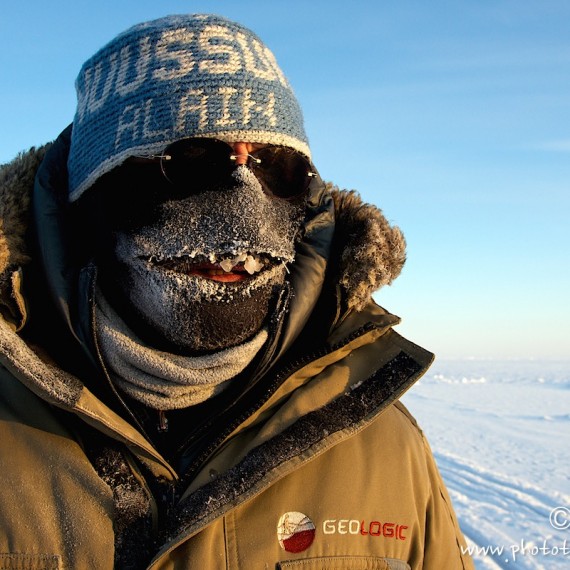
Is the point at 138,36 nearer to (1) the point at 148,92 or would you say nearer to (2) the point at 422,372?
(1) the point at 148,92

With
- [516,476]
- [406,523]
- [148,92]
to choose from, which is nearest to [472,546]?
[516,476]

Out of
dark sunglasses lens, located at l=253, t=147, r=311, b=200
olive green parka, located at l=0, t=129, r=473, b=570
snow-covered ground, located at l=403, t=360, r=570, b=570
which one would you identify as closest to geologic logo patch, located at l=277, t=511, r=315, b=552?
olive green parka, located at l=0, t=129, r=473, b=570

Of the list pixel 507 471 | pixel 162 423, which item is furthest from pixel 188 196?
pixel 507 471

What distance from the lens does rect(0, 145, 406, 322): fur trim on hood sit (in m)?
1.60

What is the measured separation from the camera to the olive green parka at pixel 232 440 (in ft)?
4.37

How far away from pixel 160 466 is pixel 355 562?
515 millimetres

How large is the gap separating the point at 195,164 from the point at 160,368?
0.53 meters

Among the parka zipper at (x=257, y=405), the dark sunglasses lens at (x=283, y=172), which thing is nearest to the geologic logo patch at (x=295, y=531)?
the parka zipper at (x=257, y=405)

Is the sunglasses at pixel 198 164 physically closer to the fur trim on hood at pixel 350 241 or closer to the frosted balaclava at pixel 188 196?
the frosted balaclava at pixel 188 196

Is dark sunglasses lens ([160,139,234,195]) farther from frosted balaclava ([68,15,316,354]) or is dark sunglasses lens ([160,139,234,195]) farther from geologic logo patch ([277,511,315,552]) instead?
geologic logo patch ([277,511,315,552])

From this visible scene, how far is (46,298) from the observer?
161cm

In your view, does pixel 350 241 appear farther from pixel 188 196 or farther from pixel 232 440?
pixel 232 440

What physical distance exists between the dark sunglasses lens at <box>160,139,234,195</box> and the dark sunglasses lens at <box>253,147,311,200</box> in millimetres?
110

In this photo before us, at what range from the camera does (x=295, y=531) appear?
4.56 ft
